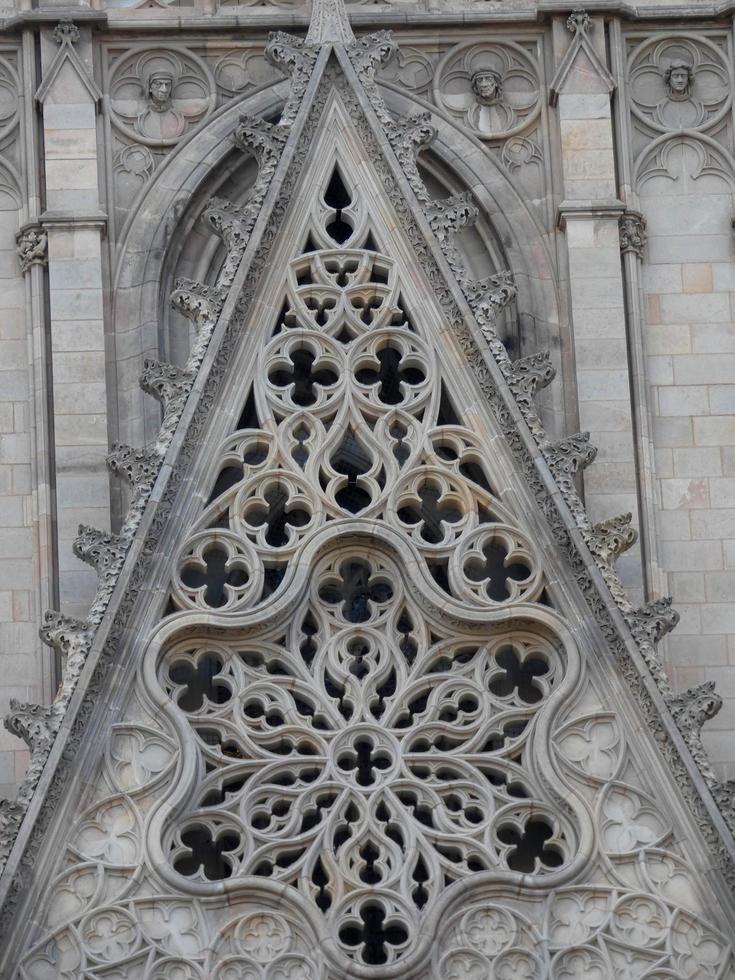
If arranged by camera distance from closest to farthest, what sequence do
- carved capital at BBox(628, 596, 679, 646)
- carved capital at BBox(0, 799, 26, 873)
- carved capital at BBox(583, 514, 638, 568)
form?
carved capital at BBox(0, 799, 26, 873), carved capital at BBox(628, 596, 679, 646), carved capital at BBox(583, 514, 638, 568)

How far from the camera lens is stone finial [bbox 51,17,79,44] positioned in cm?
2755

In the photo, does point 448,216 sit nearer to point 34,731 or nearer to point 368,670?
point 368,670

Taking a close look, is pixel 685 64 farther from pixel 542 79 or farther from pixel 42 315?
pixel 42 315

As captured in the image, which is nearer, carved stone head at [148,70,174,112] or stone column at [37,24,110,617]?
stone column at [37,24,110,617]

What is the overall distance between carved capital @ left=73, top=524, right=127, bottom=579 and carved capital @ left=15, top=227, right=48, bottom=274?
278 cm

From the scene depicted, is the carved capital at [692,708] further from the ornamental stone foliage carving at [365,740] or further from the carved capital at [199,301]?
the carved capital at [199,301]

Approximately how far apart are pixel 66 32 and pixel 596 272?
152 inches

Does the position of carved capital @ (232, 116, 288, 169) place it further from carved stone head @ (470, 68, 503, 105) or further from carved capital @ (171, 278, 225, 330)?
carved stone head @ (470, 68, 503, 105)

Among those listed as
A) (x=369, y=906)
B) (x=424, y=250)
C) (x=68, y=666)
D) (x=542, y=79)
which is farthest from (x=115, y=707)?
(x=542, y=79)

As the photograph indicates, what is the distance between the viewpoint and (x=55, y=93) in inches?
1077

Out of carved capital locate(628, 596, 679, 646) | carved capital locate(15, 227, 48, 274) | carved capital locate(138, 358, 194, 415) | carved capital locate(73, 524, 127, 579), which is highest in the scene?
carved capital locate(15, 227, 48, 274)

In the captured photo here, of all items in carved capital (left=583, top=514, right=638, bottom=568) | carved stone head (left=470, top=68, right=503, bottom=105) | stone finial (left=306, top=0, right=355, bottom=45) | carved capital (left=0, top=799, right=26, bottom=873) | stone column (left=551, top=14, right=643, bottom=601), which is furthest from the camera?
carved stone head (left=470, top=68, right=503, bottom=105)

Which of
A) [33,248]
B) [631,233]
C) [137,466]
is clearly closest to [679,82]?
[631,233]

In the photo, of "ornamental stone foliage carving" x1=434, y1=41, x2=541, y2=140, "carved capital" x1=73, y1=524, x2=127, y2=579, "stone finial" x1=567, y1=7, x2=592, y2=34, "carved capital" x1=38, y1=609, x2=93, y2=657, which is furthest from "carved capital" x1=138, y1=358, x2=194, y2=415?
"stone finial" x1=567, y1=7, x2=592, y2=34
